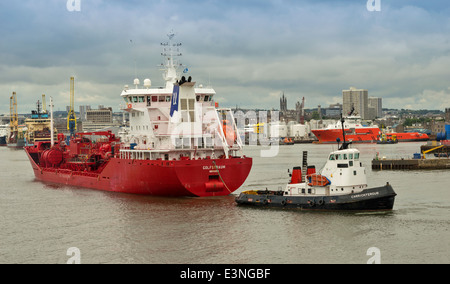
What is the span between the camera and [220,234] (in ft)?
88.2

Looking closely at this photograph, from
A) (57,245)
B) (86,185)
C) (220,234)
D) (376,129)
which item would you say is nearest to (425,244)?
(220,234)

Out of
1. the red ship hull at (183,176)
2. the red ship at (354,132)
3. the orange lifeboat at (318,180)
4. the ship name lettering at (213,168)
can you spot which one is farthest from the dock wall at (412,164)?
the red ship at (354,132)

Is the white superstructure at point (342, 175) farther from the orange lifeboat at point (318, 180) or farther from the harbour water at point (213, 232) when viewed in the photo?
the harbour water at point (213, 232)

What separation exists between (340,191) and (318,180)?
4.40 ft

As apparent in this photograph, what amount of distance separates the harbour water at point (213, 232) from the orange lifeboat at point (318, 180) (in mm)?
1651

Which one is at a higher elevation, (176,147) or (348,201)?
(176,147)

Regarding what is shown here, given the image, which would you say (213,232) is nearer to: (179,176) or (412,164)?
(179,176)

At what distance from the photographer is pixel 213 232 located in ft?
89.5

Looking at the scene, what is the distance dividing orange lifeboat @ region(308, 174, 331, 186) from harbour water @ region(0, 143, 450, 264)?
65.0 inches

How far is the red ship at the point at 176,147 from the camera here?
34.6 metres

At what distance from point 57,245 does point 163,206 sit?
30.9 ft

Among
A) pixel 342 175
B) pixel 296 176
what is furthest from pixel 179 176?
pixel 342 175

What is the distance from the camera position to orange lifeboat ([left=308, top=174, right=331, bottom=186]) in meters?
30.7

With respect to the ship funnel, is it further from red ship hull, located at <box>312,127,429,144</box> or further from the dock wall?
red ship hull, located at <box>312,127,429,144</box>
